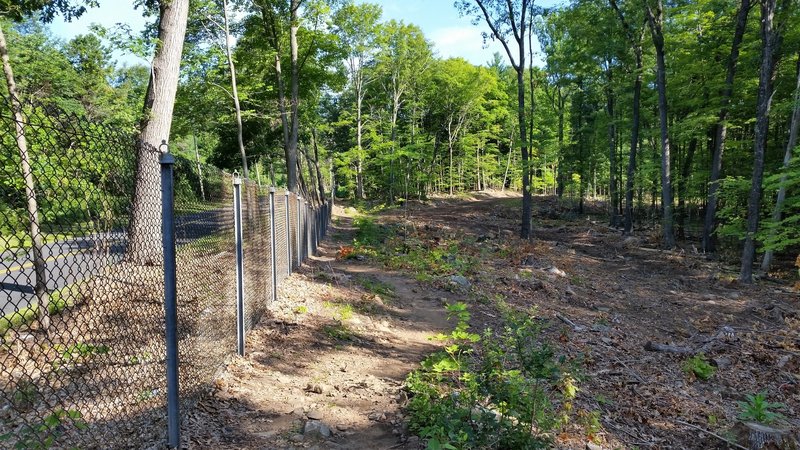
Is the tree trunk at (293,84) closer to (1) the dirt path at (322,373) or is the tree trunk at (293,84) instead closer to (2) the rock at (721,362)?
(1) the dirt path at (322,373)

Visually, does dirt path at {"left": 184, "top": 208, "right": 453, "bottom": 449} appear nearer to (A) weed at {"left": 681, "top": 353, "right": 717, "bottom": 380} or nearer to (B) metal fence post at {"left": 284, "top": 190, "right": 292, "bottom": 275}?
(B) metal fence post at {"left": 284, "top": 190, "right": 292, "bottom": 275}

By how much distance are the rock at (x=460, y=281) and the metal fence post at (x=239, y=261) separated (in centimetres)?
650

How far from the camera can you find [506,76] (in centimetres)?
4978

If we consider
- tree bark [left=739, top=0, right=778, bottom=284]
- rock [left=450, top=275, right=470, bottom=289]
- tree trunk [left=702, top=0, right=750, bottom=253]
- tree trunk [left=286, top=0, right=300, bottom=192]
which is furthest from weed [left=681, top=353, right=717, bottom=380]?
tree trunk [left=286, top=0, right=300, bottom=192]

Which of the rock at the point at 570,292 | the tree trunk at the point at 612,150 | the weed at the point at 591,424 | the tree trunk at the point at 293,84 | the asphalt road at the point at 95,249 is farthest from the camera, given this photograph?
the tree trunk at the point at 612,150

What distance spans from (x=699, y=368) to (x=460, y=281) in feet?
17.3

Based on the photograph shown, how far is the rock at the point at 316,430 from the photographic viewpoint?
13.2ft

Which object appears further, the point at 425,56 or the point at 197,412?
the point at 425,56

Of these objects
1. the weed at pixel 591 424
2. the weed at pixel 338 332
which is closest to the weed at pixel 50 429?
the weed at pixel 338 332

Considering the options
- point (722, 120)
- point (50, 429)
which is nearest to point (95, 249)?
point (50, 429)

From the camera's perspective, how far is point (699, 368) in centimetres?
685

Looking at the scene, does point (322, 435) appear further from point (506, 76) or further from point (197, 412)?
point (506, 76)

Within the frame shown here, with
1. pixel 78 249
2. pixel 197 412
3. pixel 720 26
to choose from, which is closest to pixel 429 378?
pixel 197 412

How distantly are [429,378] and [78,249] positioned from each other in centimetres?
374
